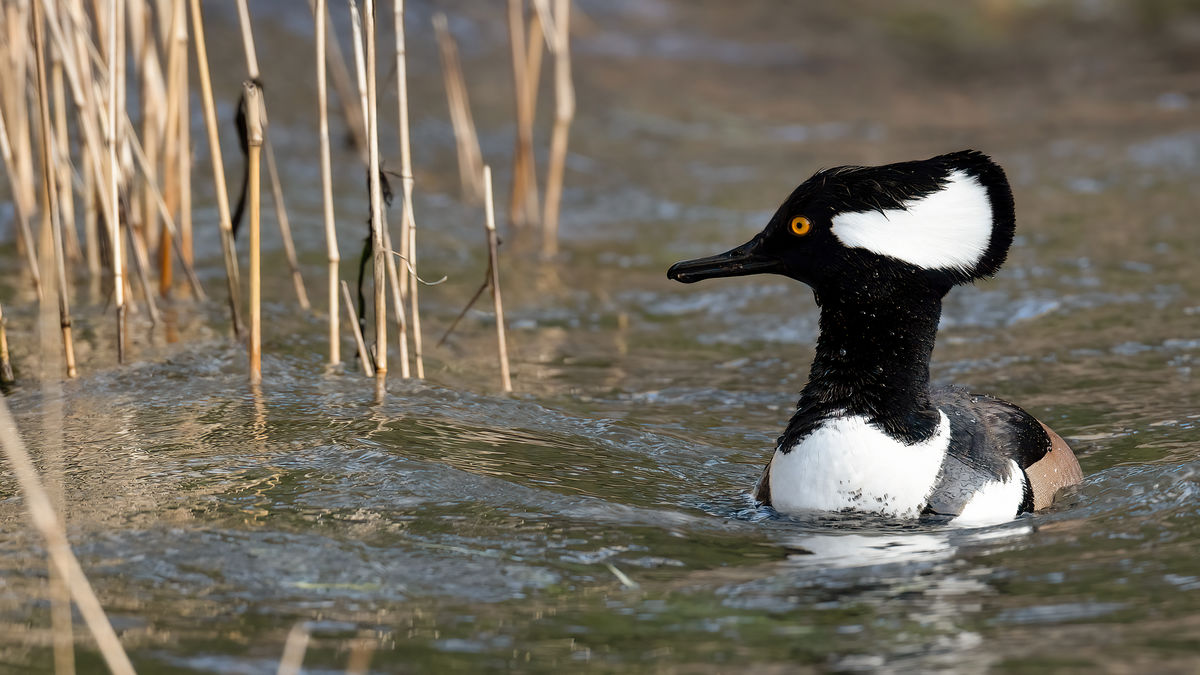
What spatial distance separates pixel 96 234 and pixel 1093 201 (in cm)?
713

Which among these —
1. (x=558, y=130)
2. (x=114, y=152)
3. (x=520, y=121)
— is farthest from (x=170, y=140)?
(x=558, y=130)

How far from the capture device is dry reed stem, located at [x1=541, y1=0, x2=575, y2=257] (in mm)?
8219

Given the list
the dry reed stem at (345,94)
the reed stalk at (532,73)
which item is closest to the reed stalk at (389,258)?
the reed stalk at (532,73)

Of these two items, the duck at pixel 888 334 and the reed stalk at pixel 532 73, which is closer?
the duck at pixel 888 334

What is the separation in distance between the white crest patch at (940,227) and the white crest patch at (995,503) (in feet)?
2.37

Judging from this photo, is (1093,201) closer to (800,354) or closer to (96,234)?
(800,354)

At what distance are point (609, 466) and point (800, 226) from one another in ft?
3.87

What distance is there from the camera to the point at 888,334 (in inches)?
178

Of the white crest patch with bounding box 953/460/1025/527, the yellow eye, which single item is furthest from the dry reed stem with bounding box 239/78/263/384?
the white crest patch with bounding box 953/460/1025/527

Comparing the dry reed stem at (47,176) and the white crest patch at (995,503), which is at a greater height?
the dry reed stem at (47,176)

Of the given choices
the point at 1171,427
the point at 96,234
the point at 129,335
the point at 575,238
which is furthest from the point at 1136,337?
the point at 96,234

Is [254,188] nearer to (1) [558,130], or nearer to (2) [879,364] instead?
(2) [879,364]

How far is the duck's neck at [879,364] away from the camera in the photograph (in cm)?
448

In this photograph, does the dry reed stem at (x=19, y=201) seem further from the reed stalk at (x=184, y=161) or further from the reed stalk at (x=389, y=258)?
the reed stalk at (x=389, y=258)
